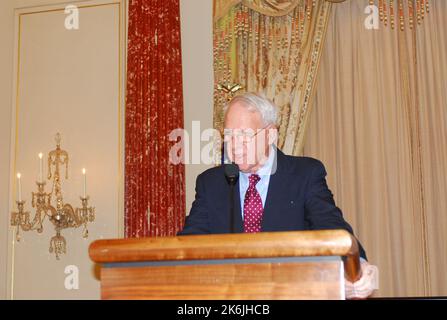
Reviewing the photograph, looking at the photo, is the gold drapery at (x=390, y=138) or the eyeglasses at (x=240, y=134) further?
the gold drapery at (x=390, y=138)

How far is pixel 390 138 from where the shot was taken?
4.89 meters

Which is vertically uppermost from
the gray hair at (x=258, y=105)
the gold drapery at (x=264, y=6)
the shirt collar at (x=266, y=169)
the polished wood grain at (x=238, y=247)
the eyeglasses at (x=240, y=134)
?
the gold drapery at (x=264, y=6)

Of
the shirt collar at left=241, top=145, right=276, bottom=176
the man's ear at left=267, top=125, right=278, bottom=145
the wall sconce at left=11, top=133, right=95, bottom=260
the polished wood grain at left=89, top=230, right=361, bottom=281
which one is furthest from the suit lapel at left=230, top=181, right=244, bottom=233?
the wall sconce at left=11, top=133, right=95, bottom=260

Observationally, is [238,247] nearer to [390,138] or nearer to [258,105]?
[258,105]

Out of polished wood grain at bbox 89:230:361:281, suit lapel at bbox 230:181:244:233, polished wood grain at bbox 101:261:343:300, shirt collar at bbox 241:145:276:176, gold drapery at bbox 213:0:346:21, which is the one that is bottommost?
polished wood grain at bbox 101:261:343:300

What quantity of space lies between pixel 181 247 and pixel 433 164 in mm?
3599

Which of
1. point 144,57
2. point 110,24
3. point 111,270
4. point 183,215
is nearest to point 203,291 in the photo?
point 111,270

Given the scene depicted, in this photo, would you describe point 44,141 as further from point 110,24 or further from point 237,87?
point 237,87

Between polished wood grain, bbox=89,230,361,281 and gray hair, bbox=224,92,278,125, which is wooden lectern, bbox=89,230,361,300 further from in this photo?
gray hair, bbox=224,92,278,125

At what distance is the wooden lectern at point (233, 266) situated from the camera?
5.05 feet

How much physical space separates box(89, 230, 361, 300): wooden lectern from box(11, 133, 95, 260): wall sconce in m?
3.51

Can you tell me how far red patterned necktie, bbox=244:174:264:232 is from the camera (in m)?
2.84

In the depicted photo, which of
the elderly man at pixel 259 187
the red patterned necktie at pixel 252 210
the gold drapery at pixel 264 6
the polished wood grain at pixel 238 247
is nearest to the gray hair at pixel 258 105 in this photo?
the elderly man at pixel 259 187

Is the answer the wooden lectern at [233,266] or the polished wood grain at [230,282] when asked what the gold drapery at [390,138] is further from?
the polished wood grain at [230,282]
